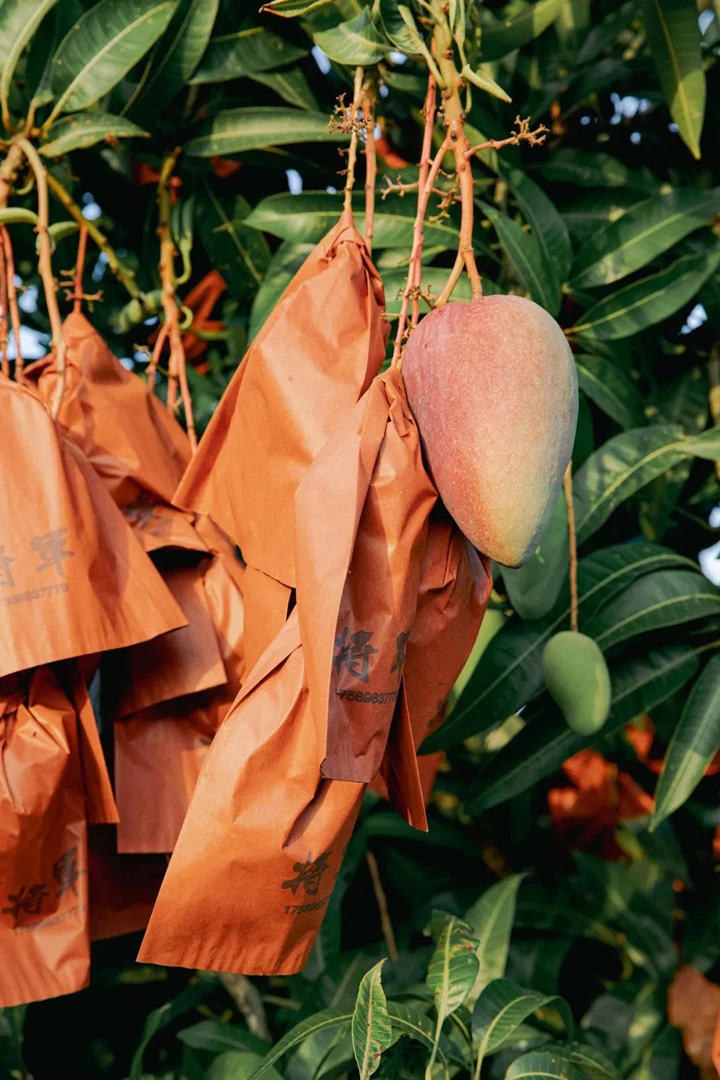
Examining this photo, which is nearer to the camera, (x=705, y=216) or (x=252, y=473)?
(x=252, y=473)

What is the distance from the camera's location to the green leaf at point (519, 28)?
1.18 metres

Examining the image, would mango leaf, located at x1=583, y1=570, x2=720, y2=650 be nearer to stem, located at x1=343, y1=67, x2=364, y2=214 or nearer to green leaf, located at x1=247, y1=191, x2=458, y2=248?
green leaf, located at x1=247, y1=191, x2=458, y2=248

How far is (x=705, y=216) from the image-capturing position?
47.4 inches

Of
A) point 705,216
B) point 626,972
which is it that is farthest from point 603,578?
point 626,972

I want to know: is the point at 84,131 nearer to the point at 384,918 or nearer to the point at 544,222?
the point at 544,222

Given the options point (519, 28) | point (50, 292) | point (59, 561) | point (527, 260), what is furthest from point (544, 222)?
point (59, 561)

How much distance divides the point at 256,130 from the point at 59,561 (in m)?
0.63

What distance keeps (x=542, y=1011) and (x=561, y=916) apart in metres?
0.14

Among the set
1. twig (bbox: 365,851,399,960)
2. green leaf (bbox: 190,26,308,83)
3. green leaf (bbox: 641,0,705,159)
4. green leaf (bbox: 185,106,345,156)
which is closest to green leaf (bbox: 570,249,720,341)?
green leaf (bbox: 641,0,705,159)

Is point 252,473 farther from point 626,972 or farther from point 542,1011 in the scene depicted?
point 626,972

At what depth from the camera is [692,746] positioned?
1.11 meters

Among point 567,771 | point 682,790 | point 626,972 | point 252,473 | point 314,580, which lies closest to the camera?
point 314,580

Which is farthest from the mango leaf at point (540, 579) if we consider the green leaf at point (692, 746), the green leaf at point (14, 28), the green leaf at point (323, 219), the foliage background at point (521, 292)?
the green leaf at point (14, 28)

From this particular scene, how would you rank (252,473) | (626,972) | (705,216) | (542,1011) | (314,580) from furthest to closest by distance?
(626,972) → (542,1011) → (705,216) → (252,473) → (314,580)
